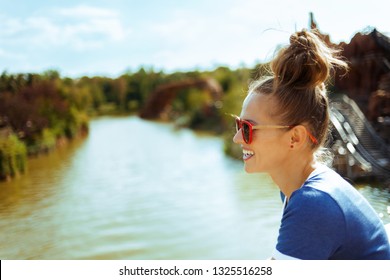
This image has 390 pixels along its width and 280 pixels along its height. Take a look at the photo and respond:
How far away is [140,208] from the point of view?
3.60 metres

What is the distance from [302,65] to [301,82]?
0.02 metres

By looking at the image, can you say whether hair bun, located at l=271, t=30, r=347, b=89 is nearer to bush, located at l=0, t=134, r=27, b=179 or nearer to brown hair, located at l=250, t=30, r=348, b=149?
brown hair, located at l=250, t=30, r=348, b=149

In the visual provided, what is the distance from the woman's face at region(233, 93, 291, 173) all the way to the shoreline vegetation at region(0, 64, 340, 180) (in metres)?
2.52

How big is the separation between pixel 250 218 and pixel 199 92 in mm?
9408

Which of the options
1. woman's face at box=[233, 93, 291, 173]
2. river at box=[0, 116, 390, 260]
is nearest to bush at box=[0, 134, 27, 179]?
river at box=[0, 116, 390, 260]

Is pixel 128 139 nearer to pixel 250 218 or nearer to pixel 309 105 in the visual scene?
pixel 250 218

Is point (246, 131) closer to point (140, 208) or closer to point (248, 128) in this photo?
point (248, 128)

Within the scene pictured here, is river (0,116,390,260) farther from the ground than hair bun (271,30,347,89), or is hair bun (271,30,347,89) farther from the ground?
hair bun (271,30,347,89)

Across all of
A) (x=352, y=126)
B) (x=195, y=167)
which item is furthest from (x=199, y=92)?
(x=352, y=126)

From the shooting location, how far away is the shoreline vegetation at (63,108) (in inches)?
175

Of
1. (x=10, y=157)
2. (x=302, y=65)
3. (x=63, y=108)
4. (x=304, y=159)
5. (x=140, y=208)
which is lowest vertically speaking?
(x=140, y=208)

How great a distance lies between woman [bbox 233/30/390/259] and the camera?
44cm

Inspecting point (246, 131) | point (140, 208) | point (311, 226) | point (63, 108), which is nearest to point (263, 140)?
point (246, 131)
